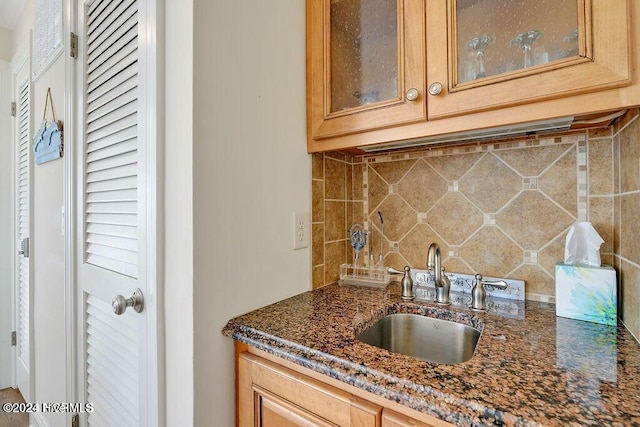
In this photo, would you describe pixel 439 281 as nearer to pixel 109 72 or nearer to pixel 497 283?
pixel 497 283

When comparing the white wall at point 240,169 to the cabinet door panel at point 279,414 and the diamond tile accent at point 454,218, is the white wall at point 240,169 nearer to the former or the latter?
the cabinet door panel at point 279,414

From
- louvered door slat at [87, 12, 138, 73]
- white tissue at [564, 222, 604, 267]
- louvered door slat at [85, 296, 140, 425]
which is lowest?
louvered door slat at [85, 296, 140, 425]

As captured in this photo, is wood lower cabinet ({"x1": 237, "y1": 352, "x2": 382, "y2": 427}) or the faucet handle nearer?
wood lower cabinet ({"x1": 237, "y1": 352, "x2": 382, "y2": 427})

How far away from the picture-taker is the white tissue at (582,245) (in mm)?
828

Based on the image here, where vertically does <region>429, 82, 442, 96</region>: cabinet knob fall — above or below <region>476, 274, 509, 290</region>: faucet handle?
above

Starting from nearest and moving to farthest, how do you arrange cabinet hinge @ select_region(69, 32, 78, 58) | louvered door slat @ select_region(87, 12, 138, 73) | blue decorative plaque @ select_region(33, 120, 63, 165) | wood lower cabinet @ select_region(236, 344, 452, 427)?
wood lower cabinet @ select_region(236, 344, 452, 427) → louvered door slat @ select_region(87, 12, 138, 73) → cabinet hinge @ select_region(69, 32, 78, 58) → blue decorative plaque @ select_region(33, 120, 63, 165)

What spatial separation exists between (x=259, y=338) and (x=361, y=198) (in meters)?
0.80

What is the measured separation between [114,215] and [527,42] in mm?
1346

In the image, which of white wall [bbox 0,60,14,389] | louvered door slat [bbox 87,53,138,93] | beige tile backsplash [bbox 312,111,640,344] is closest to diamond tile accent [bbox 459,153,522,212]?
beige tile backsplash [bbox 312,111,640,344]

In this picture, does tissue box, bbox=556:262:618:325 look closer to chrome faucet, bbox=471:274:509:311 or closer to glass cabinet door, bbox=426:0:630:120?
chrome faucet, bbox=471:274:509:311

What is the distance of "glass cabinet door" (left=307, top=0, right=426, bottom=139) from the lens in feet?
2.81

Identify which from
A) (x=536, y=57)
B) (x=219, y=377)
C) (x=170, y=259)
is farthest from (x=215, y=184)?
(x=536, y=57)

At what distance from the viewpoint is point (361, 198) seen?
135cm

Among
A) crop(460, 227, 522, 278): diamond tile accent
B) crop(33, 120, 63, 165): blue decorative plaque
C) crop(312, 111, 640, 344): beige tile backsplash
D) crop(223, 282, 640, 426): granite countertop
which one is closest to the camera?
crop(223, 282, 640, 426): granite countertop
